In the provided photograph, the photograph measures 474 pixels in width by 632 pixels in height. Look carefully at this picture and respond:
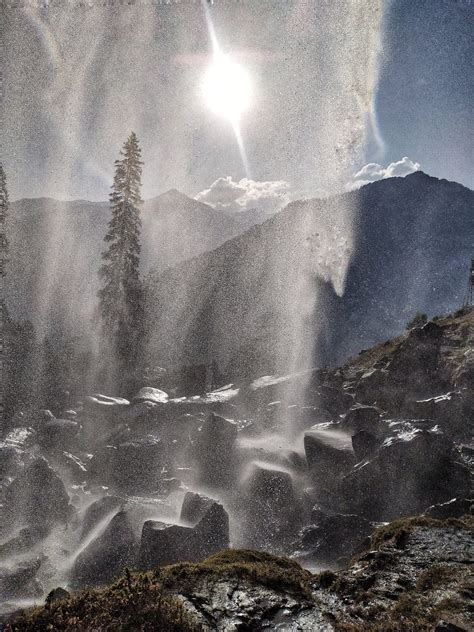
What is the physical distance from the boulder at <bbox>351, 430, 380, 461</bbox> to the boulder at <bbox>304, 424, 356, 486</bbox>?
1.50 feet

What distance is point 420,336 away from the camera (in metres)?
30.1

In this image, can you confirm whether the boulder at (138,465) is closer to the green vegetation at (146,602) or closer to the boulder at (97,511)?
the boulder at (97,511)

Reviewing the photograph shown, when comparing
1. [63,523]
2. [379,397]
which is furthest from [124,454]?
[379,397]

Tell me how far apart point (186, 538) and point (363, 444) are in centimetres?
1026

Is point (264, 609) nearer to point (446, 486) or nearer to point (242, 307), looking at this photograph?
point (446, 486)

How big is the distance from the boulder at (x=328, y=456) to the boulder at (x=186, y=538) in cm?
653

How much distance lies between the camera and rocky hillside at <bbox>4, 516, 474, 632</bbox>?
673 centimetres

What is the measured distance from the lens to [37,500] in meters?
21.1

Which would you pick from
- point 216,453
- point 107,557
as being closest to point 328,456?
point 216,453

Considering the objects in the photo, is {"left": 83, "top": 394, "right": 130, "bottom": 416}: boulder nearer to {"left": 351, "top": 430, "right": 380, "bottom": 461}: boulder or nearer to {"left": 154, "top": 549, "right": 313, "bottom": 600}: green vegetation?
{"left": 351, "top": 430, "right": 380, "bottom": 461}: boulder

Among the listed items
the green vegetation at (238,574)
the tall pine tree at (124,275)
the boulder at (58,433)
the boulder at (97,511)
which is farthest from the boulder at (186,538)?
the tall pine tree at (124,275)

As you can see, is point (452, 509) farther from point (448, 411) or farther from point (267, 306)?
point (267, 306)

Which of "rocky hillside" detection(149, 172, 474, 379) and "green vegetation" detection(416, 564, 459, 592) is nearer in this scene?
"green vegetation" detection(416, 564, 459, 592)

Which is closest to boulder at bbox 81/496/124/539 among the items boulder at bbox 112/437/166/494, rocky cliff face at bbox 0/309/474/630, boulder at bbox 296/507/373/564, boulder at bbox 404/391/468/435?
rocky cliff face at bbox 0/309/474/630
